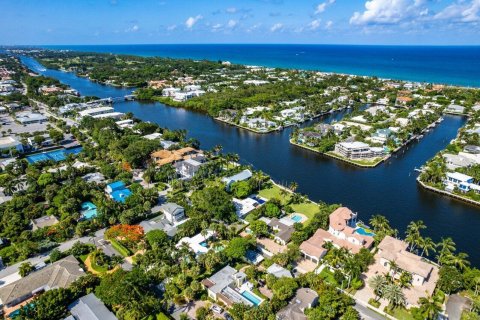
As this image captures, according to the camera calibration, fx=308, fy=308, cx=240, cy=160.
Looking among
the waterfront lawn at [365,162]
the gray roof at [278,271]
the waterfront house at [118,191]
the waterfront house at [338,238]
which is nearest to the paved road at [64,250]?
the waterfront house at [118,191]

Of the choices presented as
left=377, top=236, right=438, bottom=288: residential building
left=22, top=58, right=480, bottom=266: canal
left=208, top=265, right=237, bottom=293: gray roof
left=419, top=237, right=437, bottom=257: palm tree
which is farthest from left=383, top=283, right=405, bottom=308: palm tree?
left=22, top=58, right=480, bottom=266: canal

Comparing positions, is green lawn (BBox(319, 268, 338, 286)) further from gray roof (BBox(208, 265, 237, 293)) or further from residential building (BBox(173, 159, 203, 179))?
residential building (BBox(173, 159, 203, 179))

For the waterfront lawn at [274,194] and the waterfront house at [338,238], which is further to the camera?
the waterfront lawn at [274,194]

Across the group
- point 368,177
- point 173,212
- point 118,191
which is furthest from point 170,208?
point 368,177

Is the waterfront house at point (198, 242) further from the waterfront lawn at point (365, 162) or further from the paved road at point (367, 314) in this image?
the waterfront lawn at point (365, 162)

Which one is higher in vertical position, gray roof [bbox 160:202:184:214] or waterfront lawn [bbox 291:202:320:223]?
gray roof [bbox 160:202:184:214]

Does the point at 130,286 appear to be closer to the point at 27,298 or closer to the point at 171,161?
the point at 27,298

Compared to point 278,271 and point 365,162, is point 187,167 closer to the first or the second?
point 278,271
